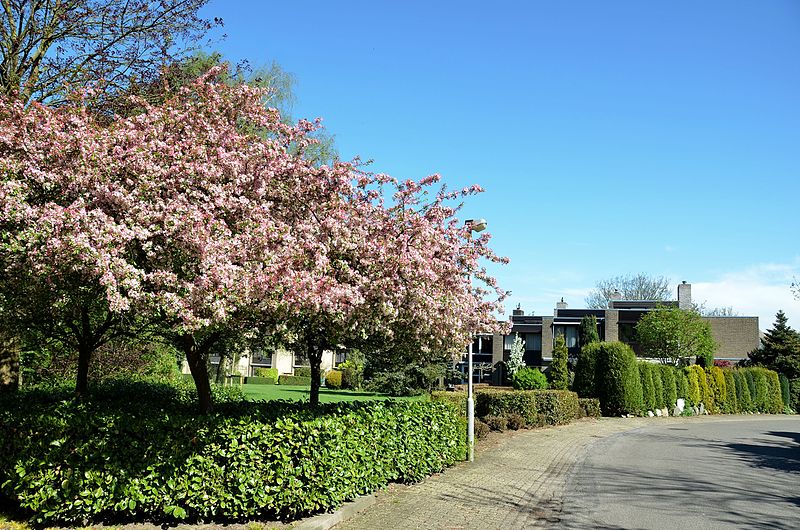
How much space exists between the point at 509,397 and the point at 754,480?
864 centimetres

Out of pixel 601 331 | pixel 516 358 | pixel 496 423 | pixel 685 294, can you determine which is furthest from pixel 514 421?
pixel 685 294

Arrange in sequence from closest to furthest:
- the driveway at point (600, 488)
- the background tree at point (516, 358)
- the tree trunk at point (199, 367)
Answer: the tree trunk at point (199, 367), the driveway at point (600, 488), the background tree at point (516, 358)

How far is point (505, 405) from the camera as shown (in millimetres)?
20625

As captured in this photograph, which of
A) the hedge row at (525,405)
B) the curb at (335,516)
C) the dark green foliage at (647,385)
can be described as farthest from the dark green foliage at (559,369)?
the curb at (335,516)

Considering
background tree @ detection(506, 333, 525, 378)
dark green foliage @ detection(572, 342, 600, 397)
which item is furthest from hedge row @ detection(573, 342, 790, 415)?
background tree @ detection(506, 333, 525, 378)

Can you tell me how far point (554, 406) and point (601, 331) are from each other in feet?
127

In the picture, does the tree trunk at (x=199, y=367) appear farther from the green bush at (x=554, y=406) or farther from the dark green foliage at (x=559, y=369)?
the dark green foliage at (x=559, y=369)

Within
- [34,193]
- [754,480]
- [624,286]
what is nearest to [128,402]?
[34,193]

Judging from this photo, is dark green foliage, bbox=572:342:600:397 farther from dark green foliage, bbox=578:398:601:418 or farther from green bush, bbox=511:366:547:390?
green bush, bbox=511:366:547:390

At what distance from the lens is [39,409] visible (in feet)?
27.6

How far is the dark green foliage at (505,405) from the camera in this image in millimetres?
20609

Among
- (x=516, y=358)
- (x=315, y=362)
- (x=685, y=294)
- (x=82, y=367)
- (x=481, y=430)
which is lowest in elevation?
(x=481, y=430)

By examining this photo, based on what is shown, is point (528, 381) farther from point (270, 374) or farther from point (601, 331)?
point (601, 331)

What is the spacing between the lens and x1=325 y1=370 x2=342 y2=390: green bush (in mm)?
44500
